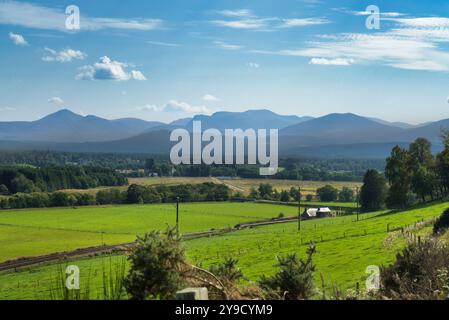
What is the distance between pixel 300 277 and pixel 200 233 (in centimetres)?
5789

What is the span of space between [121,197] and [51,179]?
2547 centimetres

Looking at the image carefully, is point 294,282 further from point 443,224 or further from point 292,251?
point 292,251

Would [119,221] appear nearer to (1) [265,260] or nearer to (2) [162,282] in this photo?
(1) [265,260]

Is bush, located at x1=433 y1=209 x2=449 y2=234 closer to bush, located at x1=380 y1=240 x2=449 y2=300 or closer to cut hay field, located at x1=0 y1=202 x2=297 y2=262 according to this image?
bush, located at x1=380 y1=240 x2=449 y2=300

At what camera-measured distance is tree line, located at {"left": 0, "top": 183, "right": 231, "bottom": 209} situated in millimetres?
95875

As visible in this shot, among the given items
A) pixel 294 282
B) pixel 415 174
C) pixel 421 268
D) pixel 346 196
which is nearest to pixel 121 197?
pixel 346 196

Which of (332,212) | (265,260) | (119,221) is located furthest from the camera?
(332,212)

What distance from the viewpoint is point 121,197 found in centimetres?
10569

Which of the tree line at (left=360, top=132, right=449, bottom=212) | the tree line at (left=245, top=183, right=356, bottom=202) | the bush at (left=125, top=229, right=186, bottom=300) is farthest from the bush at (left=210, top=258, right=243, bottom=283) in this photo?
the tree line at (left=245, top=183, right=356, bottom=202)

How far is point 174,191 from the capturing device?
111188mm

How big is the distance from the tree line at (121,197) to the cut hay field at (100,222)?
14.6 ft

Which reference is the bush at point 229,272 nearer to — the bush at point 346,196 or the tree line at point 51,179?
the bush at point 346,196

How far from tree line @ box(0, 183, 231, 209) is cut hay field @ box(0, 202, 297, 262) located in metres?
4.44

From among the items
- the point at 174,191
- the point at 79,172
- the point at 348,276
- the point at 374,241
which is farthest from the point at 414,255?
the point at 79,172
